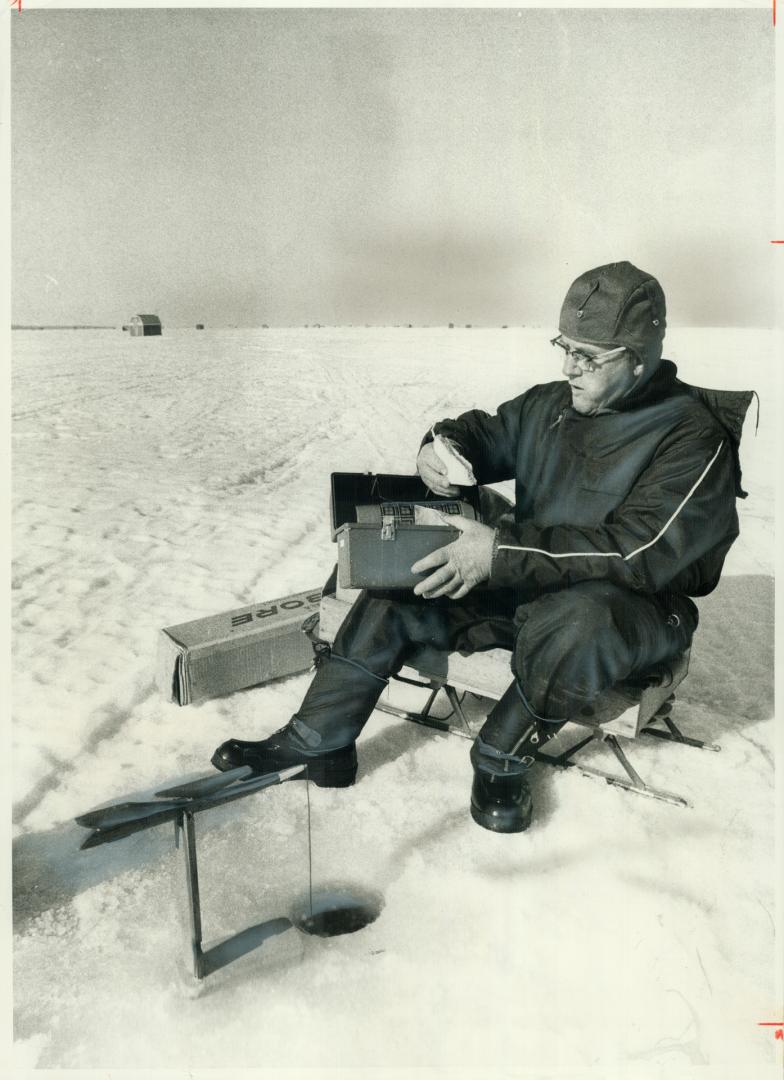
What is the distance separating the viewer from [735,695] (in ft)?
10.3

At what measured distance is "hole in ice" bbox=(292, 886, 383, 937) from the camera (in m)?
1.90

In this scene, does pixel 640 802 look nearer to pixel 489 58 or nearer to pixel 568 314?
pixel 568 314

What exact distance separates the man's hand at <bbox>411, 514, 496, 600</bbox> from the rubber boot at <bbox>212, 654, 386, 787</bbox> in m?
0.36

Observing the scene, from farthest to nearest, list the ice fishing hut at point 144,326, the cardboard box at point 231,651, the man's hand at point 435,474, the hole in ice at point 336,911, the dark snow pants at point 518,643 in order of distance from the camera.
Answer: the ice fishing hut at point 144,326 → the cardboard box at point 231,651 → the man's hand at point 435,474 → the dark snow pants at point 518,643 → the hole in ice at point 336,911

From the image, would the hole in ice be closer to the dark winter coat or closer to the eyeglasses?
the dark winter coat

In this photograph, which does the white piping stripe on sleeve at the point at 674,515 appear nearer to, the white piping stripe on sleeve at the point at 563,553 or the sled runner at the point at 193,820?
the white piping stripe on sleeve at the point at 563,553

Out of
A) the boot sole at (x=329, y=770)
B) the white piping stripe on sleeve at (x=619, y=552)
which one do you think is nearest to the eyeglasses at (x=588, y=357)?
the white piping stripe on sleeve at (x=619, y=552)

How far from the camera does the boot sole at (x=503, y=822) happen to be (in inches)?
87.2

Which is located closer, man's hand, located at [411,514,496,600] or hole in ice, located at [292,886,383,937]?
hole in ice, located at [292,886,383,937]

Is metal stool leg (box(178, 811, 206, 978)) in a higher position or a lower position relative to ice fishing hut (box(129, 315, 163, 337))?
lower

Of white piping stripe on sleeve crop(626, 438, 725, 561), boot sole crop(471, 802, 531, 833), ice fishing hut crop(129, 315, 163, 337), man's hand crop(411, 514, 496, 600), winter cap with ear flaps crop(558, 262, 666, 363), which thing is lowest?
boot sole crop(471, 802, 531, 833)

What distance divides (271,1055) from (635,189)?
313cm

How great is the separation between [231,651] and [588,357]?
5.52 feet

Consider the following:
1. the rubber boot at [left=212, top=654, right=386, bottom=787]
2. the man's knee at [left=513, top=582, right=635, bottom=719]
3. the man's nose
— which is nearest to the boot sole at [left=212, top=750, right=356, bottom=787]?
the rubber boot at [left=212, top=654, right=386, bottom=787]
